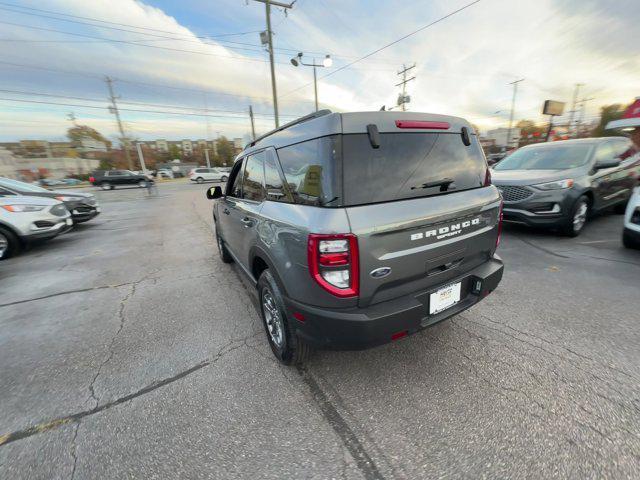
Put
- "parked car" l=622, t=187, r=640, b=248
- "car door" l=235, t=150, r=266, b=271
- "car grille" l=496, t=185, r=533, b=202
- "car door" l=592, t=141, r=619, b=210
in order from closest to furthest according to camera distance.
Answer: "car door" l=235, t=150, r=266, b=271 → "parked car" l=622, t=187, r=640, b=248 → "car grille" l=496, t=185, r=533, b=202 → "car door" l=592, t=141, r=619, b=210

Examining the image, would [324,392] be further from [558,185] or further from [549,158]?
[549,158]

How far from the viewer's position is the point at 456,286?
2107 millimetres

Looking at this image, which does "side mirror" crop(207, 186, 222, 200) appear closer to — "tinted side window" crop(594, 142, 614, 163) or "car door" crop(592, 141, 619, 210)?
"car door" crop(592, 141, 619, 210)

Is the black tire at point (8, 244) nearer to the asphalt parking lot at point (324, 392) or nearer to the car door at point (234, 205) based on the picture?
the asphalt parking lot at point (324, 392)

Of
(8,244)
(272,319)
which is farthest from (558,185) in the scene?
(8,244)

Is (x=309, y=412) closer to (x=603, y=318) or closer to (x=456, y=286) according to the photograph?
(x=456, y=286)

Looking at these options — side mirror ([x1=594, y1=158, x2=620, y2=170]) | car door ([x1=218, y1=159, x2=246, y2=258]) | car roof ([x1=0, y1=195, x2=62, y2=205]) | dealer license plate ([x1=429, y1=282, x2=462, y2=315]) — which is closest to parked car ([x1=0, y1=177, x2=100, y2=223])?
car roof ([x1=0, y1=195, x2=62, y2=205])

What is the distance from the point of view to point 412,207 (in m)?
1.87

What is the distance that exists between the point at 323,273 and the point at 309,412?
1.00 meters

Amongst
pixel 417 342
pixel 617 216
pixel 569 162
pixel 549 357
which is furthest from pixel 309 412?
pixel 617 216

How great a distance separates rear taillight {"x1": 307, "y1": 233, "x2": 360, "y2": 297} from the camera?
1.65 m

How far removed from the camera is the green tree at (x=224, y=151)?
75750 mm

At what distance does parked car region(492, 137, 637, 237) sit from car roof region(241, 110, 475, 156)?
3481mm

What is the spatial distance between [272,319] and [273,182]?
1.20 metres
